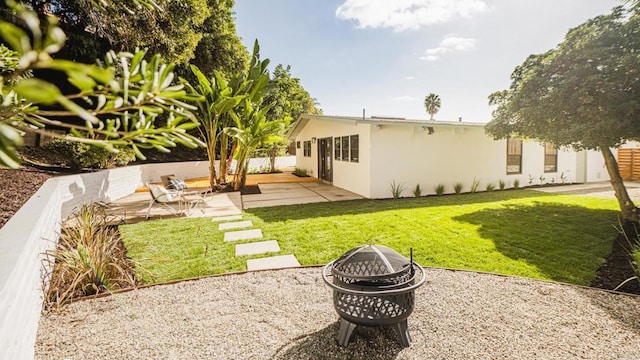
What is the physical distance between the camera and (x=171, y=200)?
808 cm

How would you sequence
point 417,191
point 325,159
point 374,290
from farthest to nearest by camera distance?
point 325,159
point 417,191
point 374,290

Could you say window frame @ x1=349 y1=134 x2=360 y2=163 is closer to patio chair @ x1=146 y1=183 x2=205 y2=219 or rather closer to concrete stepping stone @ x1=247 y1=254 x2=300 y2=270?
patio chair @ x1=146 y1=183 x2=205 y2=219

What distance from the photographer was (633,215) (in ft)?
22.2

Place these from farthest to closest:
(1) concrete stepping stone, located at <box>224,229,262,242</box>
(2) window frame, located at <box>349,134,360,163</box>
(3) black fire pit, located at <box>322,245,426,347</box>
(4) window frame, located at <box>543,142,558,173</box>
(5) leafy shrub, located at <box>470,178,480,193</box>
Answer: (4) window frame, located at <box>543,142,558,173</box>, (5) leafy shrub, located at <box>470,178,480,193</box>, (2) window frame, located at <box>349,134,360,163</box>, (1) concrete stepping stone, located at <box>224,229,262,242</box>, (3) black fire pit, located at <box>322,245,426,347</box>

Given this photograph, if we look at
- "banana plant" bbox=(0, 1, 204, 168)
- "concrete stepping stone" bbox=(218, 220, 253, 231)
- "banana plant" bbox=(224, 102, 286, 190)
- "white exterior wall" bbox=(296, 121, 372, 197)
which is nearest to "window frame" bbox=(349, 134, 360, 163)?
"white exterior wall" bbox=(296, 121, 372, 197)

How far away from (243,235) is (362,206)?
14.2 ft

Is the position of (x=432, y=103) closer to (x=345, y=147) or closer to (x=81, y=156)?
(x=345, y=147)

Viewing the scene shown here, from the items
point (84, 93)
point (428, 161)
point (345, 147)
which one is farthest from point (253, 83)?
point (84, 93)

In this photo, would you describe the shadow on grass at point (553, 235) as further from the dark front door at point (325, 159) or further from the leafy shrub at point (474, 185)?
the dark front door at point (325, 159)

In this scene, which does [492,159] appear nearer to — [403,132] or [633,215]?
[403,132]

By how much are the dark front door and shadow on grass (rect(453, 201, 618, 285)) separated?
791 cm

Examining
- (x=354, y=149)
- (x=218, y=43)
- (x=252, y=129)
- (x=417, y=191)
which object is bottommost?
(x=417, y=191)

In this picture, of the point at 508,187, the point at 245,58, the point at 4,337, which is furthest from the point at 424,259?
the point at 245,58

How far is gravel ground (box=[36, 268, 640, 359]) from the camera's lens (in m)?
2.69
